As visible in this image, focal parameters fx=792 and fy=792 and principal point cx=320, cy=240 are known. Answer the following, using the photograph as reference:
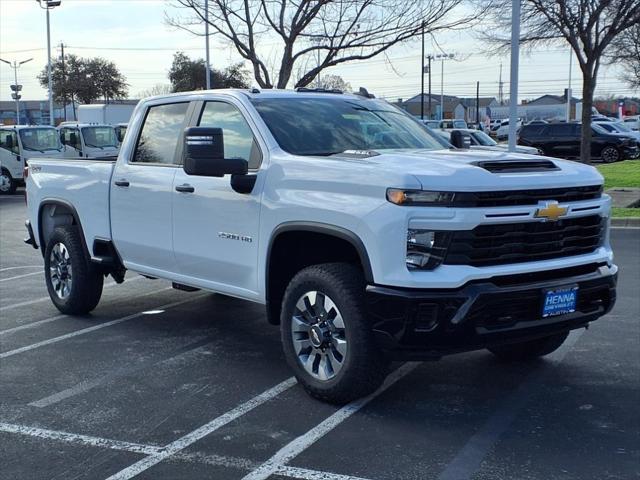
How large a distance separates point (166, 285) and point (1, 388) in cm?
393

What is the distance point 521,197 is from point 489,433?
136 cm

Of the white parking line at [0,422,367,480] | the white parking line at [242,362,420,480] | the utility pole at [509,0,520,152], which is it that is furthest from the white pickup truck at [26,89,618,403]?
the utility pole at [509,0,520,152]

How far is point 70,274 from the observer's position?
7508 millimetres

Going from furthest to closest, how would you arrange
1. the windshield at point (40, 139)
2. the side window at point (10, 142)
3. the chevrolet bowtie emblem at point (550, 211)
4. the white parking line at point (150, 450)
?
the windshield at point (40, 139), the side window at point (10, 142), the chevrolet bowtie emblem at point (550, 211), the white parking line at point (150, 450)

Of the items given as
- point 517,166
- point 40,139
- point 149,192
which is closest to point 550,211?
point 517,166

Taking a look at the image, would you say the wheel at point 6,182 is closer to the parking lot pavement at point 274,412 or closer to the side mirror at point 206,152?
the parking lot pavement at point 274,412

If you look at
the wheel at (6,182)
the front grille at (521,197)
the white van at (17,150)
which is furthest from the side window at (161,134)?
the wheel at (6,182)

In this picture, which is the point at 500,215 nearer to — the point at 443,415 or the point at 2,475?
the point at 443,415

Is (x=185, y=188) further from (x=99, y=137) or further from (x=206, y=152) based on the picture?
(x=99, y=137)

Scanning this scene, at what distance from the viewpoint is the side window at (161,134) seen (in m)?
6.40

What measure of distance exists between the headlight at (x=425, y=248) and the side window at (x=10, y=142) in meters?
21.9

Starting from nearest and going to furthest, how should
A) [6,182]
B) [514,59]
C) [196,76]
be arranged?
[514,59]
[6,182]
[196,76]

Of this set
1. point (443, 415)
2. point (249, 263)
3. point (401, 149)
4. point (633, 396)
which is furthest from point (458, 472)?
point (401, 149)

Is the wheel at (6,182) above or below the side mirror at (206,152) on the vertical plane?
below
